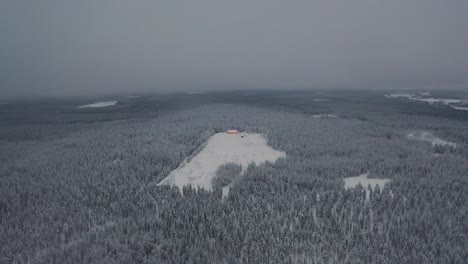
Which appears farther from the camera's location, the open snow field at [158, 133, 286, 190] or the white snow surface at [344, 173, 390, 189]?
the open snow field at [158, 133, 286, 190]

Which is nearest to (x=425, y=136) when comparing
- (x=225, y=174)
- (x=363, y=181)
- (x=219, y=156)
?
(x=363, y=181)

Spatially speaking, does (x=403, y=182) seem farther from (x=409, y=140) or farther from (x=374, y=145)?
(x=409, y=140)

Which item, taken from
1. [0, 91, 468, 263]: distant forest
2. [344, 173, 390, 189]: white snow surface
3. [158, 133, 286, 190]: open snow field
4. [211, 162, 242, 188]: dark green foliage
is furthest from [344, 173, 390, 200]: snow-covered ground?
[211, 162, 242, 188]: dark green foliage

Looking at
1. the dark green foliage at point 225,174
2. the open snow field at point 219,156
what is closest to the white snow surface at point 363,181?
the open snow field at point 219,156

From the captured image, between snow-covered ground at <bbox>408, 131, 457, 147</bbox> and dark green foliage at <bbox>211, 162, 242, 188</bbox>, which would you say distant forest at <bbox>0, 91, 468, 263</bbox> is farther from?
snow-covered ground at <bbox>408, 131, 457, 147</bbox>

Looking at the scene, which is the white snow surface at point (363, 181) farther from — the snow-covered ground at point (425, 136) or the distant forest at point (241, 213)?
the snow-covered ground at point (425, 136)

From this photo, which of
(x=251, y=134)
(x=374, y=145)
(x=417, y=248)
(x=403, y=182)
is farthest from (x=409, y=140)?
(x=417, y=248)
